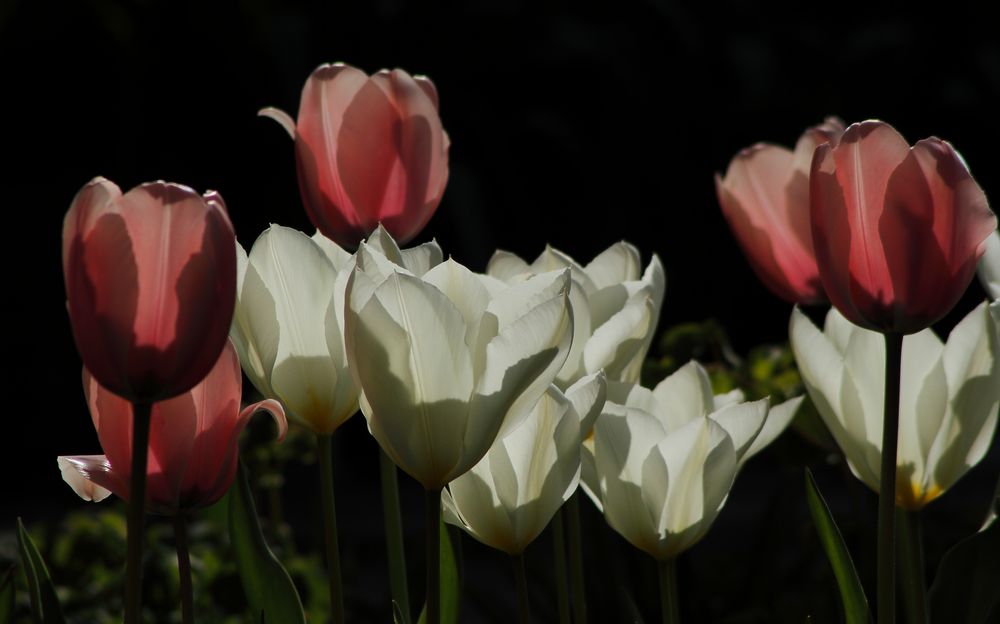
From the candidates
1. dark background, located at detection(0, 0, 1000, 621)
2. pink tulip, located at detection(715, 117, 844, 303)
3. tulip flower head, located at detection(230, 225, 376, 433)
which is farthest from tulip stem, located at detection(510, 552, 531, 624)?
dark background, located at detection(0, 0, 1000, 621)

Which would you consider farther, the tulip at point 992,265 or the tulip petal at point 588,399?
the tulip at point 992,265

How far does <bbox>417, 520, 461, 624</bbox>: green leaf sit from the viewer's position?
717 mm

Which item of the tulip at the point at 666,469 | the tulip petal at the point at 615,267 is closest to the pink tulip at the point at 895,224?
the tulip at the point at 666,469

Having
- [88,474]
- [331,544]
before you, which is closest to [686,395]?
[331,544]

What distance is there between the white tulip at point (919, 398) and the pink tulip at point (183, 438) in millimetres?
305

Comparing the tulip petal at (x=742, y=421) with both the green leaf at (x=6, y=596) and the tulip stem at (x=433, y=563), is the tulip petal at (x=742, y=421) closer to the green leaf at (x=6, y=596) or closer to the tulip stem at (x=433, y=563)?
the tulip stem at (x=433, y=563)

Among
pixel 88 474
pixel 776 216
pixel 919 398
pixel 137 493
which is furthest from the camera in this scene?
pixel 776 216

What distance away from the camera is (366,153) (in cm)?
79

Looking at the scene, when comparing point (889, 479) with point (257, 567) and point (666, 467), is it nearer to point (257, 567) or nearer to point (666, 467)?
point (666, 467)

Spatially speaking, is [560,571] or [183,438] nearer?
[183,438]

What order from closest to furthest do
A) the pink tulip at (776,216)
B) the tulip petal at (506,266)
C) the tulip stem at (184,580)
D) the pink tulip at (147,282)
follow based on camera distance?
the pink tulip at (147,282)
the tulip stem at (184,580)
the tulip petal at (506,266)
the pink tulip at (776,216)

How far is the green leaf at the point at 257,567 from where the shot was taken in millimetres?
676

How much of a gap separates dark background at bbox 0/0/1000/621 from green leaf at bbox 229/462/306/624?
7.22ft

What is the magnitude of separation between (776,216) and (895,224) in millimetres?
385
